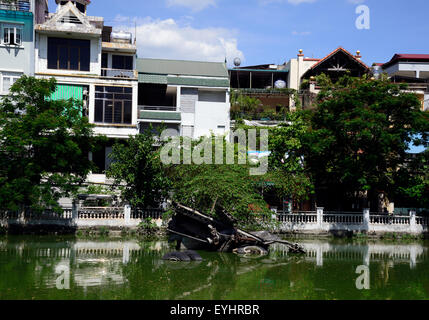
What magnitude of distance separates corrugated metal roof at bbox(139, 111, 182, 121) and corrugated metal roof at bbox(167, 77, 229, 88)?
92.5 inches

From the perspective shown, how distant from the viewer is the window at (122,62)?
3128cm

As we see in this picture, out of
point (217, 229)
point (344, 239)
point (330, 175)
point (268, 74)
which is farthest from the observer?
point (268, 74)

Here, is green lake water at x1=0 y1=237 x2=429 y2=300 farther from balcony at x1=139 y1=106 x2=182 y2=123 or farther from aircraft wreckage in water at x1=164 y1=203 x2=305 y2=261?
balcony at x1=139 y1=106 x2=182 y2=123

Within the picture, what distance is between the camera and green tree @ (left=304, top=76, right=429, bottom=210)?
24.0m

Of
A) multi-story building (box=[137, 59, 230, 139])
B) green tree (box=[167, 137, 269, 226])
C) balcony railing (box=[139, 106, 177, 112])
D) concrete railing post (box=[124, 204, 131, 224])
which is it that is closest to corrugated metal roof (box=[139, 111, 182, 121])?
multi-story building (box=[137, 59, 230, 139])

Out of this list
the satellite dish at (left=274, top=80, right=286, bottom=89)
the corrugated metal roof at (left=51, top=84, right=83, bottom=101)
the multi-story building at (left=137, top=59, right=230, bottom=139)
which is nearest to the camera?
the corrugated metal roof at (left=51, top=84, right=83, bottom=101)

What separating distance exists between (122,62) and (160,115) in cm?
444

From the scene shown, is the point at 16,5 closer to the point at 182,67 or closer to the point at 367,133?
the point at 182,67

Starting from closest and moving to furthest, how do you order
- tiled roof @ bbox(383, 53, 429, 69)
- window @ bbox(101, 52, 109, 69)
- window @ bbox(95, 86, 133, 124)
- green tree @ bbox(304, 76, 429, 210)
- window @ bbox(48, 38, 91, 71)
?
green tree @ bbox(304, 76, 429, 210), window @ bbox(95, 86, 133, 124), window @ bbox(48, 38, 91, 71), window @ bbox(101, 52, 109, 69), tiled roof @ bbox(383, 53, 429, 69)

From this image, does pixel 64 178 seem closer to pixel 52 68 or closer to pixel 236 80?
pixel 52 68

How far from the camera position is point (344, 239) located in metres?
24.6

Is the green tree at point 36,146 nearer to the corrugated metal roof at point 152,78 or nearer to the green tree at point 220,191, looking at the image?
the green tree at point 220,191

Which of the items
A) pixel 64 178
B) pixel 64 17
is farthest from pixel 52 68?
pixel 64 178
